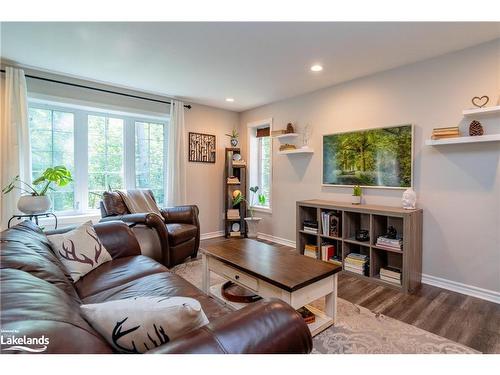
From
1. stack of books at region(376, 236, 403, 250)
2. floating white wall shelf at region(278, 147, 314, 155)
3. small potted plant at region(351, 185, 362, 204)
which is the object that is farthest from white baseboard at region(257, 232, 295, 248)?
stack of books at region(376, 236, 403, 250)

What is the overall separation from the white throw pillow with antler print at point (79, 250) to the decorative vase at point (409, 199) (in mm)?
2856

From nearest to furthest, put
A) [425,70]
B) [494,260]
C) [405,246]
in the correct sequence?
[494,260] → [405,246] → [425,70]

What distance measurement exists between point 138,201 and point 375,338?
294 cm

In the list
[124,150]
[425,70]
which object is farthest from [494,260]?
[124,150]

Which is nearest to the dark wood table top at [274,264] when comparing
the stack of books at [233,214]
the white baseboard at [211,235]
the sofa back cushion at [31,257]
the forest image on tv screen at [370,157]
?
the sofa back cushion at [31,257]

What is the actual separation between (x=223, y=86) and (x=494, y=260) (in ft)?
11.6

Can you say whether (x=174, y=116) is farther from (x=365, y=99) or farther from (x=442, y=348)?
(x=442, y=348)

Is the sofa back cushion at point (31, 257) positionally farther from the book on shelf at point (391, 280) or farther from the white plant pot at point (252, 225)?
the white plant pot at point (252, 225)

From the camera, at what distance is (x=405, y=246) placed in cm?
245

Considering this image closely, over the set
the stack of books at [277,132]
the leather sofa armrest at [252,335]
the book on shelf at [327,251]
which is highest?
the stack of books at [277,132]

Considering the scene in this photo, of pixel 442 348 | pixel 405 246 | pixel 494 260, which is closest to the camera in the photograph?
pixel 442 348

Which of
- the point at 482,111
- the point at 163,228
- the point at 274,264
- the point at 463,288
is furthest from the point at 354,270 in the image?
the point at 163,228

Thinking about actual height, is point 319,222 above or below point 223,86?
below

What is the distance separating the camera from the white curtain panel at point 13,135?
9.02 feet
